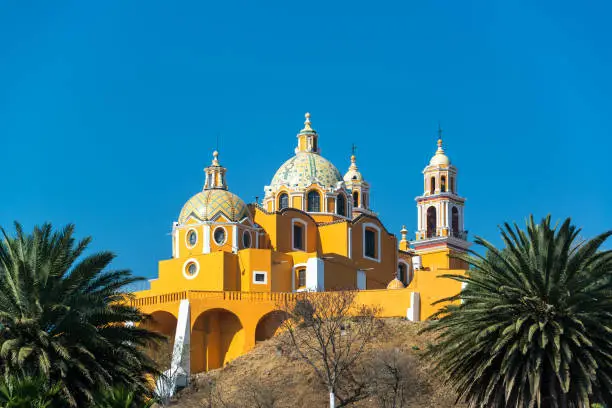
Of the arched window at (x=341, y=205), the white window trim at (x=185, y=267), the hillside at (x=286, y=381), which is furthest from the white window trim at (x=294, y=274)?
the arched window at (x=341, y=205)

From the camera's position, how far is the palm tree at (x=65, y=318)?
2778 cm

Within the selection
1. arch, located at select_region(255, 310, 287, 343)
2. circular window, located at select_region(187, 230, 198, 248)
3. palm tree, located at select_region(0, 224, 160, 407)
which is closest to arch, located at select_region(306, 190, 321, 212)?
circular window, located at select_region(187, 230, 198, 248)

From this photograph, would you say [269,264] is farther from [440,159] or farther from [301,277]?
[440,159]

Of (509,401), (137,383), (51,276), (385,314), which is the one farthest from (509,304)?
(385,314)

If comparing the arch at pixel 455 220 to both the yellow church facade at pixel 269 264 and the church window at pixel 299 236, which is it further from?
the church window at pixel 299 236

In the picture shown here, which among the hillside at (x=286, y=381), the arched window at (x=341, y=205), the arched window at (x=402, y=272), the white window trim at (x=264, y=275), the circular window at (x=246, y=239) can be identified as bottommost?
the hillside at (x=286, y=381)

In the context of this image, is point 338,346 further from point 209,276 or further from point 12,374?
point 12,374

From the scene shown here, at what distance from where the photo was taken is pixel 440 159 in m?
77.2

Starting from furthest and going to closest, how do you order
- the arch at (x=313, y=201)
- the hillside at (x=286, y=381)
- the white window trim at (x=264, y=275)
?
the arch at (x=313, y=201), the white window trim at (x=264, y=275), the hillside at (x=286, y=381)

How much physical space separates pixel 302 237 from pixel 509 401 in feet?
99.3

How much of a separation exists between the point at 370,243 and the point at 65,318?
3629 cm

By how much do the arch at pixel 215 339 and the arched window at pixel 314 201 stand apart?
455 inches

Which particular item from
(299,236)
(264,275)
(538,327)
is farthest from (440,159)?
(538,327)

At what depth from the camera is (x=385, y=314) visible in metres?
53.0
